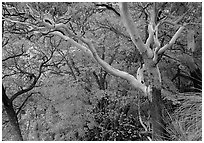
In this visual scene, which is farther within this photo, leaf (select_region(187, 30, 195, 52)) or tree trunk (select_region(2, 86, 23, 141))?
tree trunk (select_region(2, 86, 23, 141))

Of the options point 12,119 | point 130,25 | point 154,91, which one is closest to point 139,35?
point 130,25

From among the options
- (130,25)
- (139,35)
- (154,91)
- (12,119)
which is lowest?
(12,119)

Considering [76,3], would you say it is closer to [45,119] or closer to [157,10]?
[157,10]

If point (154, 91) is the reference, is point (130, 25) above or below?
above

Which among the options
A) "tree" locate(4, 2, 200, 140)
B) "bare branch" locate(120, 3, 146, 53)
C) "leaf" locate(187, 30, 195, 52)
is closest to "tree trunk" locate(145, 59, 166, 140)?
"tree" locate(4, 2, 200, 140)

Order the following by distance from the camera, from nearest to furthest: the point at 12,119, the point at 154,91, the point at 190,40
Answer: the point at 154,91 < the point at 190,40 < the point at 12,119

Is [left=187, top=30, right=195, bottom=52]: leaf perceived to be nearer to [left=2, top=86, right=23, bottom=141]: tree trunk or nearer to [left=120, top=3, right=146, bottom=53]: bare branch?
[left=120, top=3, right=146, bottom=53]: bare branch

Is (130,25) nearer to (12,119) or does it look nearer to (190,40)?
(190,40)

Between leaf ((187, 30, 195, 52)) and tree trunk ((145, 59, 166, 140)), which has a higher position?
leaf ((187, 30, 195, 52))

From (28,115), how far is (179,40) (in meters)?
5.53

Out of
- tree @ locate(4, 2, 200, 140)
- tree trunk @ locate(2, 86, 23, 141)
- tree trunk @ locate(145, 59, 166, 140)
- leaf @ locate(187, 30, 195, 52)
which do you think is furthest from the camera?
tree trunk @ locate(2, 86, 23, 141)

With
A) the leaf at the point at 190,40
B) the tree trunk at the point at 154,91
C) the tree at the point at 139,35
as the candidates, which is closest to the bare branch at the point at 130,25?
the tree at the point at 139,35

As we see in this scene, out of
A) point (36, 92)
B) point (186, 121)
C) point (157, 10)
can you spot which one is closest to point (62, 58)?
point (36, 92)

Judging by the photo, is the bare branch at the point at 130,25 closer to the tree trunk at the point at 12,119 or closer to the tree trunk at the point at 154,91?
the tree trunk at the point at 154,91
